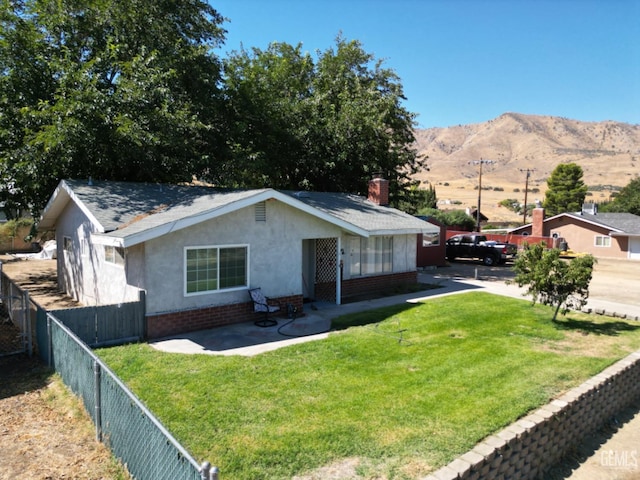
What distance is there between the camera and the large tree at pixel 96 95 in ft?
49.5

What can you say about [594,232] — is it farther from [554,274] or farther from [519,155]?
[519,155]

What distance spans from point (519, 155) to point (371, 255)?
469 ft

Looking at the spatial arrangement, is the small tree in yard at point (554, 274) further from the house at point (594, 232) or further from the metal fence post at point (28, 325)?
the house at point (594, 232)

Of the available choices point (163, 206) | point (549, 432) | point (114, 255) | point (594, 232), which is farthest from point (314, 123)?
point (594, 232)

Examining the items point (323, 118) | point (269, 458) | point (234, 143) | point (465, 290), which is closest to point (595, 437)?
point (269, 458)

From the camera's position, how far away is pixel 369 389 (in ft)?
24.3

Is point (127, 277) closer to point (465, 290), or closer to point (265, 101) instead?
point (465, 290)

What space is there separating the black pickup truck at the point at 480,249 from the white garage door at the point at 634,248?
12.0 m

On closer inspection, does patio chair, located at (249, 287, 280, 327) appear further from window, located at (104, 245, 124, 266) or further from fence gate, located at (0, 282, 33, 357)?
fence gate, located at (0, 282, 33, 357)

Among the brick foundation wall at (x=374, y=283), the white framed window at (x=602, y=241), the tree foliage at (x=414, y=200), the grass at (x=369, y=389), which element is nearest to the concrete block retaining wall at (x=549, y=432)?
the grass at (x=369, y=389)

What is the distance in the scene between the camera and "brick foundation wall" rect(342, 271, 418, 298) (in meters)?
16.0

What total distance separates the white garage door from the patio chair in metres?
32.9

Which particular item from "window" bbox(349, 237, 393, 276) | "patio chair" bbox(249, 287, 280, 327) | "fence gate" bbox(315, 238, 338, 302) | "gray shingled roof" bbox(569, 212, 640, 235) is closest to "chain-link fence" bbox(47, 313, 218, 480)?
"patio chair" bbox(249, 287, 280, 327)

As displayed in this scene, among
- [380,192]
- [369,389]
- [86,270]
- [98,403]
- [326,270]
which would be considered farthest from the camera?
[380,192]
